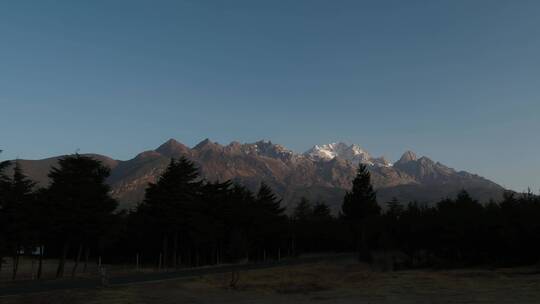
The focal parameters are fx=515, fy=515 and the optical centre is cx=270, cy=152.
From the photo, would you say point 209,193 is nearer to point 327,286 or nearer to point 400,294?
point 327,286

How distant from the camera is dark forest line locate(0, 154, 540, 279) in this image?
52.4 metres

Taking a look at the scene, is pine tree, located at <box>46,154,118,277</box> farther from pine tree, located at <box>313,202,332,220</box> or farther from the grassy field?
pine tree, located at <box>313,202,332,220</box>

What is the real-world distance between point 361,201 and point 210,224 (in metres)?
30.8

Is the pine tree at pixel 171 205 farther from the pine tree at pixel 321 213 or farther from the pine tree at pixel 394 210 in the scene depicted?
the pine tree at pixel 321 213

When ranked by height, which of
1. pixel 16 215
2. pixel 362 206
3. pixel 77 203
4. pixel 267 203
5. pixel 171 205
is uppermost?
pixel 267 203

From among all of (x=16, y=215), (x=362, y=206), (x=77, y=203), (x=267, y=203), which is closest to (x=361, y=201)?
(x=362, y=206)

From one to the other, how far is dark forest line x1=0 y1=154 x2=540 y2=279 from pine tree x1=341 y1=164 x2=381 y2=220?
19 centimetres

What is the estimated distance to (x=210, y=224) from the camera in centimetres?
7456

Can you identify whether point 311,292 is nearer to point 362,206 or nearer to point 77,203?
point 77,203

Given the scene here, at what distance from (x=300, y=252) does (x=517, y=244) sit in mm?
63373

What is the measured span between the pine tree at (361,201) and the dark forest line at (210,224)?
0.19m

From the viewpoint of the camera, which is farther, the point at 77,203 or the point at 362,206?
the point at 362,206

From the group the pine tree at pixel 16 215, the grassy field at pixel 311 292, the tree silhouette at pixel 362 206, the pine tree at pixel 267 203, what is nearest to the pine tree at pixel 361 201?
the tree silhouette at pixel 362 206

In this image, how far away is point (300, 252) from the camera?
374ft
